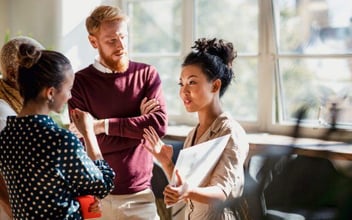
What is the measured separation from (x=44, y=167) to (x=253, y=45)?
7.16ft

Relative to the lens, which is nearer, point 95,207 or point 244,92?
point 95,207

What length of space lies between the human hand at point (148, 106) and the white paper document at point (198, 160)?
521mm

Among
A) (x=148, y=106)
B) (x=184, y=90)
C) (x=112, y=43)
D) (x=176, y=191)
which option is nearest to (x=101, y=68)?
(x=112, y=43)

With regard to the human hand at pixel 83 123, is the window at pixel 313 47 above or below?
above

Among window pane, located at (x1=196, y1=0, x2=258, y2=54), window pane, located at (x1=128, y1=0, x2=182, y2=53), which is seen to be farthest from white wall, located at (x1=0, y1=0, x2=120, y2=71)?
window pane, located at (x1=196, y1=0, x2=258, y2=54)

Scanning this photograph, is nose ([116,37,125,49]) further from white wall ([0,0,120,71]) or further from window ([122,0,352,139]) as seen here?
white wall ([0,0,120,71])

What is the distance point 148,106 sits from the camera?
2195mm

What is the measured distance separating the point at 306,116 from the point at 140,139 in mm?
1705

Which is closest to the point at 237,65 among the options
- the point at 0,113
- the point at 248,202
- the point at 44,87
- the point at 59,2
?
the point at 59,2

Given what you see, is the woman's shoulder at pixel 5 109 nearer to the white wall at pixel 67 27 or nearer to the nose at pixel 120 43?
the nose at pixel 120 43

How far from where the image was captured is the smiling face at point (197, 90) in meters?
1.89

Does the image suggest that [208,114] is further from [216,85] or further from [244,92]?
[244,92]

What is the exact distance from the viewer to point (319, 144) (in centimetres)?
49

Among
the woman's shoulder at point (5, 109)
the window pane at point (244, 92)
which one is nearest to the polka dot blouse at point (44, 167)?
the woman's shoulder at point (5, 109)
